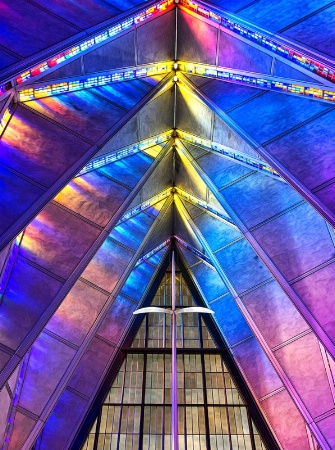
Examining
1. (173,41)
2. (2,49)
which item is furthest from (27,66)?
(173,41)

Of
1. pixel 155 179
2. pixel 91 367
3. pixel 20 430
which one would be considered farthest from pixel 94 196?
pixel 20 430

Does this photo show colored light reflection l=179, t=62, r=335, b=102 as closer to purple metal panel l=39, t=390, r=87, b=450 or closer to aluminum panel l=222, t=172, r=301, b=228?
aluminum panel l=222, t=172, r=301, b=228

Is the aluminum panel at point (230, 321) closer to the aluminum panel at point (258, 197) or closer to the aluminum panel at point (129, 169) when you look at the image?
the aluminum panel at point (258, 197)

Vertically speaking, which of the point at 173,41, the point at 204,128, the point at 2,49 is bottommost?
the point at 2,49

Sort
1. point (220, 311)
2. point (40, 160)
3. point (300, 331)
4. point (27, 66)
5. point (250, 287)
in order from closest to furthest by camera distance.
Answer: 1. point (27, 66)
2. point (40, 160)
3. point (300, 331)
4. point (250, 287)
5. point (220, 311)

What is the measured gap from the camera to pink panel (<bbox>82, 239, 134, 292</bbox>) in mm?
18792

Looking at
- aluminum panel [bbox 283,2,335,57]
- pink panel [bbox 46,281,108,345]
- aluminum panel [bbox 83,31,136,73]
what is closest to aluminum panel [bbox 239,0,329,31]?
aluminum panel [bbox 283,2,335,57]

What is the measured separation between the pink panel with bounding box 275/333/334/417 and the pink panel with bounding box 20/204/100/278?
23.5 feet

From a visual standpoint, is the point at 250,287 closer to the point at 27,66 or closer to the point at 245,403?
the point at 245,403

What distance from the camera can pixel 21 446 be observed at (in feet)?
49.1

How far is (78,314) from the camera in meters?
17.9

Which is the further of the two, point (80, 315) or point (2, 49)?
point (80, 315)

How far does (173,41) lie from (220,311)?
35.5 feet

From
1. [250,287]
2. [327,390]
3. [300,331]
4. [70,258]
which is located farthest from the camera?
[250,287]
